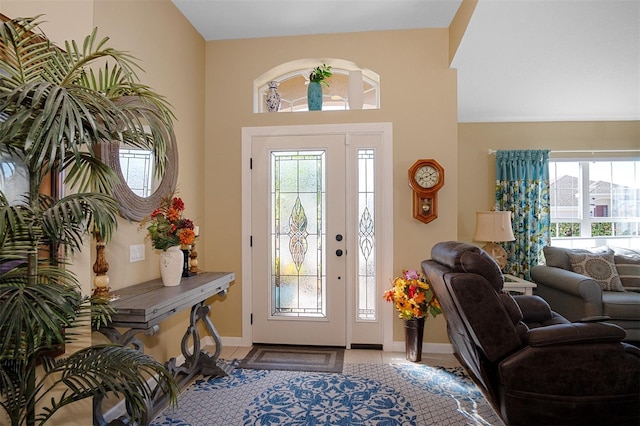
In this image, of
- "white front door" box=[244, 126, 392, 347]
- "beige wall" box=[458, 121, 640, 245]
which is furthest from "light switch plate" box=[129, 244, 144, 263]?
"beige wall" box=[458, 121, 640, 245]

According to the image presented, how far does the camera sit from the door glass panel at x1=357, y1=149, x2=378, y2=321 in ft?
11.7

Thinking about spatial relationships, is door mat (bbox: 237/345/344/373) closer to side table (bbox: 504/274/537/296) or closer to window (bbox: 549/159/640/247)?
side table (bbox: 504/274/537/296)

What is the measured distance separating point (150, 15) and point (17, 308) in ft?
8.14

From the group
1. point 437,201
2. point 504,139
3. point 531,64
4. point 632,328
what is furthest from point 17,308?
point 504,139

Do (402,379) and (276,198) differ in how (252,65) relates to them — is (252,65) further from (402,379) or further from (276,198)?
(402,379)

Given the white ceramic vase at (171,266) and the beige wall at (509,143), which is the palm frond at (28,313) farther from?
the beige wall at (509,143)

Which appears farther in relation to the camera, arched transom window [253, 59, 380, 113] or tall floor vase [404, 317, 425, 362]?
arched transom window [253, 59, 380, 113]

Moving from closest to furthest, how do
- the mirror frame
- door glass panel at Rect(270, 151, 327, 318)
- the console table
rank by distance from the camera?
the console table, the mirror frame, door glass panel at Rect(270, 151, 327, 318)

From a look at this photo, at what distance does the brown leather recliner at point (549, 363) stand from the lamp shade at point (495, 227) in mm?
1762

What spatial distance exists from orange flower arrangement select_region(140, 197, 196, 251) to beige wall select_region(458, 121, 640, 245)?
3388mm

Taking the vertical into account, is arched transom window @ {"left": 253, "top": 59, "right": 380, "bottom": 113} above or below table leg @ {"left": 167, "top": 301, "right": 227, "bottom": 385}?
above

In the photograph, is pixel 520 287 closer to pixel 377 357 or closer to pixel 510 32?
pixel 377 357

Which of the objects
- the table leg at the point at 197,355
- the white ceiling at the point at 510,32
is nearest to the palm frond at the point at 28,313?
the table leg at the point at 197,355

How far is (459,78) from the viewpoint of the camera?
3.83m
